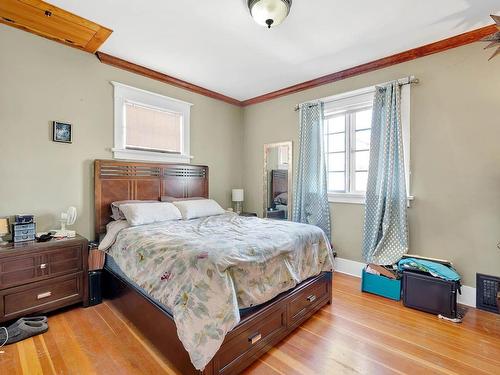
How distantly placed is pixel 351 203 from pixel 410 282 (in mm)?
1181

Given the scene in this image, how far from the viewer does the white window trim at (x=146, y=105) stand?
3176 millimetres

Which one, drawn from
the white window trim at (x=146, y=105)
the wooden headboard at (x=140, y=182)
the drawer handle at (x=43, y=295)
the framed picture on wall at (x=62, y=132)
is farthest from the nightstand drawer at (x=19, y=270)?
the white window trim at (x=146, y=105)

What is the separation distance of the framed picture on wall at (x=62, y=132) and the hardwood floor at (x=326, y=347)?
5.81ft

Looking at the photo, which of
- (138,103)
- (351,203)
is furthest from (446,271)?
(138,103)

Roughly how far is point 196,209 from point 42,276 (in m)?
1.65

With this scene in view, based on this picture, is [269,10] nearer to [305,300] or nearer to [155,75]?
[155,75]

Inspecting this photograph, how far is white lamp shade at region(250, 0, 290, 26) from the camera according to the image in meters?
1.99

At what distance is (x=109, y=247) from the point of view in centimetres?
253

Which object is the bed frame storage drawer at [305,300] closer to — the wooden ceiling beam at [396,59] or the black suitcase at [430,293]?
the black suitcase at [430,293]

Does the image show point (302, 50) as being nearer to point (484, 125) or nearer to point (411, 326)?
point (484, 125)

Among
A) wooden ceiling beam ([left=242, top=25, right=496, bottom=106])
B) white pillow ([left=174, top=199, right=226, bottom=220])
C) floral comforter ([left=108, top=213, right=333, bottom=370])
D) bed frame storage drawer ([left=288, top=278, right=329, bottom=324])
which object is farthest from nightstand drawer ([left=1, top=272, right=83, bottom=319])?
wooden ceiling beam ([left=242, top=25, right=496, bottom=106])

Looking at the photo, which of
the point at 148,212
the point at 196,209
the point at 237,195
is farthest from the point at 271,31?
the point at 237,195

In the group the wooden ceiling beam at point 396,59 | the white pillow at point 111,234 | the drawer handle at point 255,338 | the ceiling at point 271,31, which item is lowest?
the drawer handle at point 255,338

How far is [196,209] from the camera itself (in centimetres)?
332
